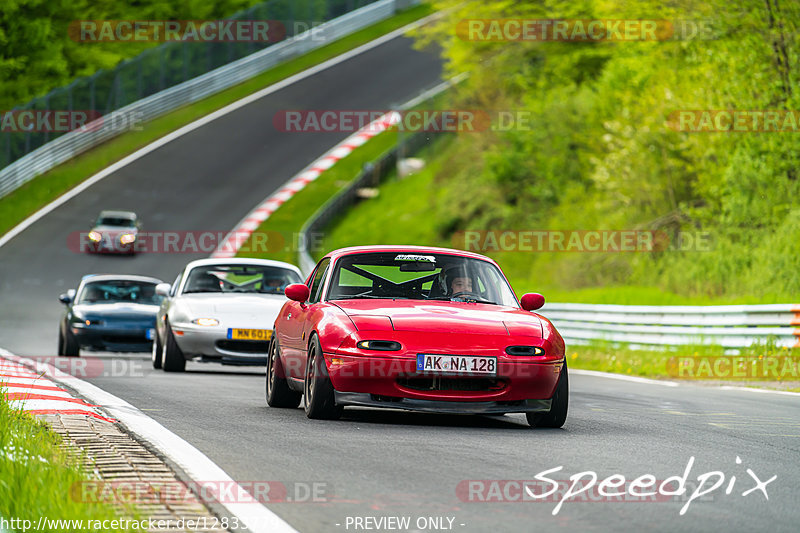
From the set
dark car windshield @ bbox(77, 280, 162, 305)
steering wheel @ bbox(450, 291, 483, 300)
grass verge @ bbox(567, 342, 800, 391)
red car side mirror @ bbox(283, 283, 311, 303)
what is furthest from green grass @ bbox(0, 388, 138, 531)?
dark car windshield @ bbox(77, 280, 162, 305)

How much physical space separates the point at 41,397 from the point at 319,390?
2.15 metres

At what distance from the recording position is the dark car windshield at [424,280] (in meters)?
10.2

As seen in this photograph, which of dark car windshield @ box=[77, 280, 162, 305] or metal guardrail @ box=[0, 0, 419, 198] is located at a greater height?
metal guardrail @ box=[0, 0, 419, 198]

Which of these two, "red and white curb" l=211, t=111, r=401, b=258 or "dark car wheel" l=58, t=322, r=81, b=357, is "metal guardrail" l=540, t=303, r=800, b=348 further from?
"red and white curb" l=211, t=111, r=401, b=258

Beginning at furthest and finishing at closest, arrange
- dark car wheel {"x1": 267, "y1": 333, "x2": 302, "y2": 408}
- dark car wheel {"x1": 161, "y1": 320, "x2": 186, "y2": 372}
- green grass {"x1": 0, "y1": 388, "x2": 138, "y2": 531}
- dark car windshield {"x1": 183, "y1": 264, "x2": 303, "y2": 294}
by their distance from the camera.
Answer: dark car windshield {"x1": 183, "y1": 264, "x2": 303, "y2": 294}, dark car wheel {"x1": 161, "y1": 320, "x2": 186, "y2": 372}, dark car wheel {"x1": 267, "y1": 333, "x2": 302, "y2": 408}, green grass {"x1": 0, "y1": 388, "x2": 138, "y2": 531}

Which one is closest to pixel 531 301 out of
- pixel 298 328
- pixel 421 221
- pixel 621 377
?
pixel 298 328

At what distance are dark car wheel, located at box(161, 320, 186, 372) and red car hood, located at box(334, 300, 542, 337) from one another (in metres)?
6.28

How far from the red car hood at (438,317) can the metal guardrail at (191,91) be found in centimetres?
3572

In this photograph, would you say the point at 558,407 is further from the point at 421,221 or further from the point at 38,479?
the point at 421,221

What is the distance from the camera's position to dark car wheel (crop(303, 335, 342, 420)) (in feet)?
29.7

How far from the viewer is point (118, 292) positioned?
21.3 meters

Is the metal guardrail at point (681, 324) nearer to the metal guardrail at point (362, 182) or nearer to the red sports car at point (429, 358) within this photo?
the red sports car at point (429, 358)

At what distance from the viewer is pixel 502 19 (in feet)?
132

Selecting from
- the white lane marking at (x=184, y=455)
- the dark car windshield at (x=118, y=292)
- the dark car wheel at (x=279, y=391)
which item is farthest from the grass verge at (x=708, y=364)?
the white lane marking at (x=184, y=455)
